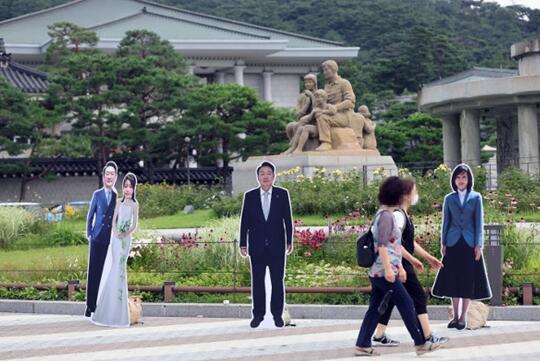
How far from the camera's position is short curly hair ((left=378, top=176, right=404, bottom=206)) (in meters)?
10.1

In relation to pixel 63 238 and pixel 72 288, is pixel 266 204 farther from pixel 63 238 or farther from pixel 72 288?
pixel 63 238

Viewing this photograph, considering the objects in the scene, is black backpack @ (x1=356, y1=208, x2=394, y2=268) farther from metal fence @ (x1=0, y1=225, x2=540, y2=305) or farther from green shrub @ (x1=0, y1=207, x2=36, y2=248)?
green shrub @ (x1=0, y1=207, x2=36, y2=248)

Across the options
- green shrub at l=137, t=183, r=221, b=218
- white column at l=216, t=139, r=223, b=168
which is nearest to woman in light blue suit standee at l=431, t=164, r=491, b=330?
green shrub at l=137, t=183, r=221, b=218

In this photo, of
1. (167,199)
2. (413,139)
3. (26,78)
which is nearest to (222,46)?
(26,78)

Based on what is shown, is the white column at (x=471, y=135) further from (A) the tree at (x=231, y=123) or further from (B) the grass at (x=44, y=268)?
(B) the grass at (x=44, y=268)

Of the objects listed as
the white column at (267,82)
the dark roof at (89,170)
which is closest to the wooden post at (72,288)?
the dark roof at (89,170)

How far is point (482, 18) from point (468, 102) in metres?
74.4

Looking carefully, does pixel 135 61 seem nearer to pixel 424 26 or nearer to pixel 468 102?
pixel 468 102

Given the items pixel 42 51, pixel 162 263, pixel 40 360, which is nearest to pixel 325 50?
pixel 42 51

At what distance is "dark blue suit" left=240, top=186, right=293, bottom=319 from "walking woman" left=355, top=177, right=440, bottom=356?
2.18 meters

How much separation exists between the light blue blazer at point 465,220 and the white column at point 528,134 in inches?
713

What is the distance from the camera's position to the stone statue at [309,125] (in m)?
27.2

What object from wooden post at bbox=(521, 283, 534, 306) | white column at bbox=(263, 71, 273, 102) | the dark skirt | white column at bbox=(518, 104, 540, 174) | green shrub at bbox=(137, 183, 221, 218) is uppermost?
white column at bbox=(263, 71, 273, 102)

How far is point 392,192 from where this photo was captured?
10.1 metres
